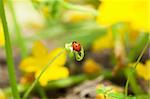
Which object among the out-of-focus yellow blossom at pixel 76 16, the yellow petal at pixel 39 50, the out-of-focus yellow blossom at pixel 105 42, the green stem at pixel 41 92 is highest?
the out-of-focus yellow blossom at pixel 76 16

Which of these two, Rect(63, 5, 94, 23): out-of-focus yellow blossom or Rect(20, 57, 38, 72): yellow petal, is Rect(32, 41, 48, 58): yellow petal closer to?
Rect(20, 57, 38, 72): yellow petal

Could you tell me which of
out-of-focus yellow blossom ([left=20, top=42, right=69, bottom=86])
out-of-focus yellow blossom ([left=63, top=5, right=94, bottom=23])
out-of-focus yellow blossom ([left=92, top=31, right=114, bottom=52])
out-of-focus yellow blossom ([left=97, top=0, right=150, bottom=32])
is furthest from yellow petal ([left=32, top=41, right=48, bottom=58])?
out-of-focus yellow blossom ([left=63, top=5, right=94, bottom=23])

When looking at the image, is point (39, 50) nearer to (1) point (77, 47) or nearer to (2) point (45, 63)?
(2) point (45, 63)

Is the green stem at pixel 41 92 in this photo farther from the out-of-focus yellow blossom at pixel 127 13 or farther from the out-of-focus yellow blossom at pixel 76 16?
the out-of-focus yellow blossom at pixel 76 16

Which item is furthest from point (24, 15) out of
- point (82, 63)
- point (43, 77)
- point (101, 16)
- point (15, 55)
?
point (43, 77)

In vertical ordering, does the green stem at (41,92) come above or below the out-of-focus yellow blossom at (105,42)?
below

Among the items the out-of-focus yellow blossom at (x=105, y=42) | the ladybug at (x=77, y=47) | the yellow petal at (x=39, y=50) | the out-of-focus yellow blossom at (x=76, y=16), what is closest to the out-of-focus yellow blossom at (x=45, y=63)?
the yellow petal at (x=39, y=50)

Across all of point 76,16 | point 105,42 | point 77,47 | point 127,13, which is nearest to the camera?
point 77,47

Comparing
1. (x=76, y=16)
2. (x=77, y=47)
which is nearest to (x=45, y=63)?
(x=77, y=47)
